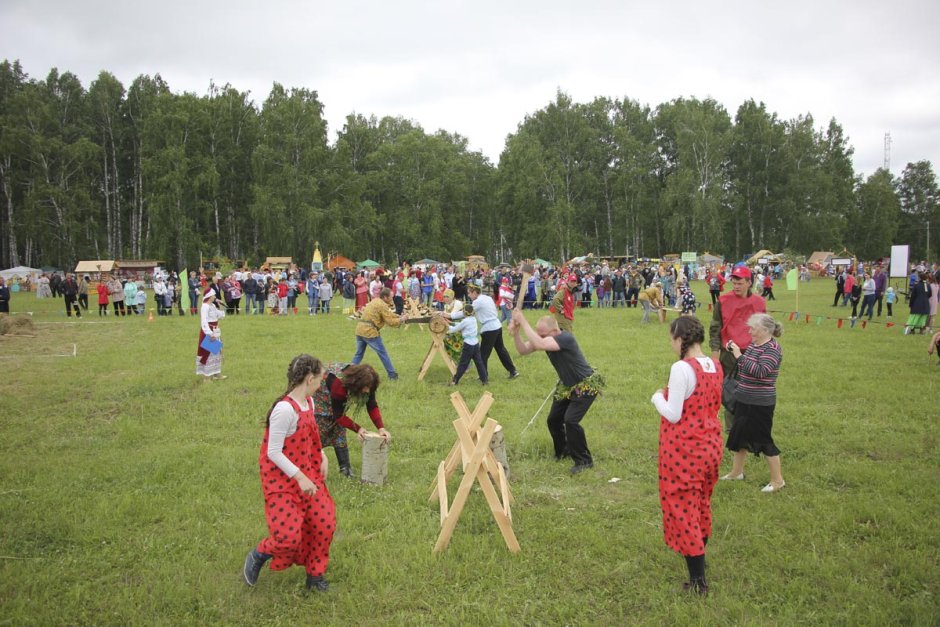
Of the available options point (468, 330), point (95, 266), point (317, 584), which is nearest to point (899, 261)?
point (468, 330)

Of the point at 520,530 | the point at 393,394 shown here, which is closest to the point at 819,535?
the point at 520,530

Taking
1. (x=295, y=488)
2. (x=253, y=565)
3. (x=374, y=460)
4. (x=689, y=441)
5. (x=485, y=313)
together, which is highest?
(x=485, y=313)

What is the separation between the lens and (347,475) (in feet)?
19.9

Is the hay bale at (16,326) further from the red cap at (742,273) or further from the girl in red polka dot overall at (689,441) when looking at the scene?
the girl in red polka dot overall at (689,441)

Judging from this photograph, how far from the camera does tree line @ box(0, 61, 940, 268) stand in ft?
137

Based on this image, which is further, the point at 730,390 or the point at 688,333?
the point at 730,390

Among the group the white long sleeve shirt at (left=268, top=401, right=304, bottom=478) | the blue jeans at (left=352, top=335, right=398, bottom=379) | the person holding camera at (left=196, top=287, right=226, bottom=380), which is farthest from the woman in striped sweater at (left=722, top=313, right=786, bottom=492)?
the person holding camera at (left=196, top=287, right=226, bottom=380)

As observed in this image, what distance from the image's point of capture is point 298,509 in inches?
148

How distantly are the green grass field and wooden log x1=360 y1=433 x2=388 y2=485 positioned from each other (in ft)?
→ 0.60

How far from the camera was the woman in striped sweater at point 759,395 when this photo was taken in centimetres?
534

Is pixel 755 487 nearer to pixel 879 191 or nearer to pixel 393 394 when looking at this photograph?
pixel 393 394

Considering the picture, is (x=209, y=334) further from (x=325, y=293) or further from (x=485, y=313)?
(x=325, y=293)

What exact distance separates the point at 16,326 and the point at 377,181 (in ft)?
116

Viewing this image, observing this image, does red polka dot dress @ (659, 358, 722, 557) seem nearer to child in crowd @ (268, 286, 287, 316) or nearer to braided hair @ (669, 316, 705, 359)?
braided hair @ (669, 316, 705, 359)
